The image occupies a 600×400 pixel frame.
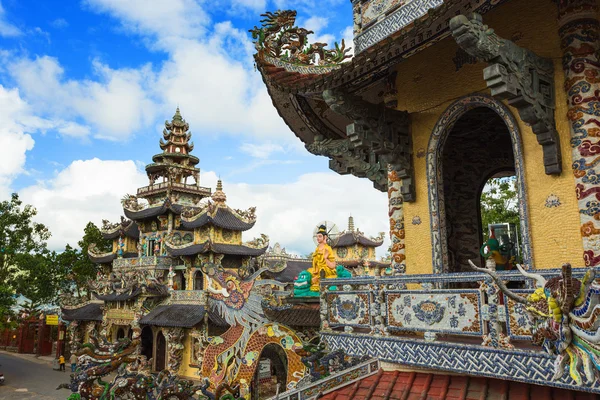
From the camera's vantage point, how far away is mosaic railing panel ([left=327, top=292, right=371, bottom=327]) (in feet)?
18.1

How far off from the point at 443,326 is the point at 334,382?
5.62 ft

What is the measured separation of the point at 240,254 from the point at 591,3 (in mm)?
28521

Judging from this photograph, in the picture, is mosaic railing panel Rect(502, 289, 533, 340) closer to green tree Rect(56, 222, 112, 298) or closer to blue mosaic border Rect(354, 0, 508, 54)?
blue mosaic border Rect(354, 0, 508, 54)

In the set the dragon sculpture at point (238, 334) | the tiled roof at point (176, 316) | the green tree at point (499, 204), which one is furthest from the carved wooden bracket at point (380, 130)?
the tiled roof at point (176, 316)

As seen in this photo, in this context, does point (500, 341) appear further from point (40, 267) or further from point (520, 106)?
point (40, 267)

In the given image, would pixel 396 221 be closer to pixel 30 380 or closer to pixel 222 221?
pixel 222 221

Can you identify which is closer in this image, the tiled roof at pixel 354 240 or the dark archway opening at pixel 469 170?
the dark archway opening at pixel 469 170

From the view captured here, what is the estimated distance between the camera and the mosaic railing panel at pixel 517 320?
13.0 ft

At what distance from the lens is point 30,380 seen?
28.0 metres

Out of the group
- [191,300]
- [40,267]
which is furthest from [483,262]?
[40,267]

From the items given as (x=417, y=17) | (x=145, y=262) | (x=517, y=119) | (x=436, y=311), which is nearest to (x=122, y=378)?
(x=436, y=311)

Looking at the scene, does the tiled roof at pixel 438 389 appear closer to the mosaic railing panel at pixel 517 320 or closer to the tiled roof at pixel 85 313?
the mosaic railing panel at pixel 517 320

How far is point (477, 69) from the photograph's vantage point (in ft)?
20.1

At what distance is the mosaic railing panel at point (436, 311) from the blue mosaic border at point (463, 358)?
161 mm
